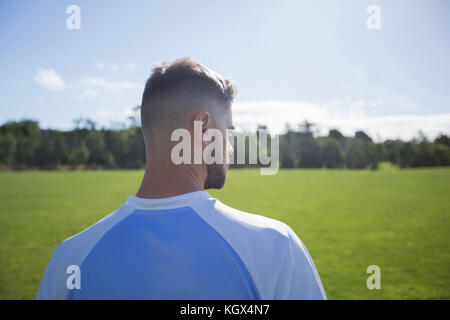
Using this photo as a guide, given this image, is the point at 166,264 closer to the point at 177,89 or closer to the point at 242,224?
the point at 242,224

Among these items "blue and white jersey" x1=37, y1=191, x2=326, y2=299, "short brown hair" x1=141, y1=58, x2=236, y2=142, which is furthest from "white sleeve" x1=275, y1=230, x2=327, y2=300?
"short brown hair" x1=141, y1=58, x2=236, y2=142

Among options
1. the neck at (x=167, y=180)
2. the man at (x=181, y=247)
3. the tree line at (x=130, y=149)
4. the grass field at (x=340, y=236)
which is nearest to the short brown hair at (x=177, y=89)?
the man at (x=181, y=247)

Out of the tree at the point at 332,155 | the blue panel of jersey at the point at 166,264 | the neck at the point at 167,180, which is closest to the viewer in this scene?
the blue panel of jersey at the point at 166,264

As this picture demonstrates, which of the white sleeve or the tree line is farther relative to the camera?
the tree line

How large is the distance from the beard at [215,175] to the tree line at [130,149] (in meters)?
83.9

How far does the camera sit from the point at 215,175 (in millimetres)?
1868

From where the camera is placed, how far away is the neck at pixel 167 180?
4.99 ft

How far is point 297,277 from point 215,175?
766 mm

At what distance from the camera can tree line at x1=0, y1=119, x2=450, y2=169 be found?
81.1 meters

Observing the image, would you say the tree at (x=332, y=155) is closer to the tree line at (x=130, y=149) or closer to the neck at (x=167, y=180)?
the tree line at (x=130, y=149)

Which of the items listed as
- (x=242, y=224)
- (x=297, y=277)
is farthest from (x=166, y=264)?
(x=297, y=277)

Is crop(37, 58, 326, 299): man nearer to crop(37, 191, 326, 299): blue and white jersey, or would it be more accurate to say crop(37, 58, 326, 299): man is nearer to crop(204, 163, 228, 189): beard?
crop(37, 191, 326, 299): blue and white jersey

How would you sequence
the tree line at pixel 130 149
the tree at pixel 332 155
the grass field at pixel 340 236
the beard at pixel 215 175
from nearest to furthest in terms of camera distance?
the beard at pixel 215 175 → the grass field at pixel 340 236 → the tree line at pixel 130 149 → the tree at pixel 332 155
